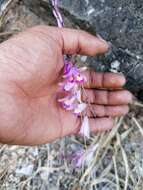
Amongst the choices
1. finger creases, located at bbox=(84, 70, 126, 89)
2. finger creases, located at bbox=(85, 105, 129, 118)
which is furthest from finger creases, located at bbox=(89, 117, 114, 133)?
finger creases, located at bbox=(84, 70, 126, 89)

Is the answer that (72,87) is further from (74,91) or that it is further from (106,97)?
(106,97)

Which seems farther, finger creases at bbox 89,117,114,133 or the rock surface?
finger creases at bbox 89,117,114,133

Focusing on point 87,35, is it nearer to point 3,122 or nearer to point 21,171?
point 3,122

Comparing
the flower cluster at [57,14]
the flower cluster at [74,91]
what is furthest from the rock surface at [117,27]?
the flower cluster at [74,91]

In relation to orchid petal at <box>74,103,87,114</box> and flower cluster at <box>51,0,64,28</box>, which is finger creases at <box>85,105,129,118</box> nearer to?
orchid petal at <box>74,103,87,114</box>

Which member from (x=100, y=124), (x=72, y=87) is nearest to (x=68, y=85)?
(x=72, y=87)

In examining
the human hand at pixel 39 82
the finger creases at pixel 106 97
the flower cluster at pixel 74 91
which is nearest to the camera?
the human hand at pixel 39 82

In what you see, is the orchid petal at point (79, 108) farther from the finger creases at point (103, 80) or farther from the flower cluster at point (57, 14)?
the flower cluster at point (57, 14)
